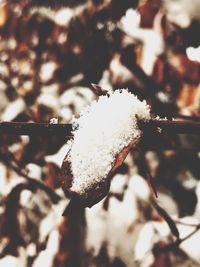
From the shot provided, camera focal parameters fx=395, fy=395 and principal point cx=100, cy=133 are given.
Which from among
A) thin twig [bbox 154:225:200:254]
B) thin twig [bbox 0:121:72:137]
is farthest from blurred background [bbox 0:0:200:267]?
thin twig [bbox 0:121:72:137]

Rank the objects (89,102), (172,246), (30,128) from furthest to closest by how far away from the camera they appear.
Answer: (89,102), (172,246), (30,128)

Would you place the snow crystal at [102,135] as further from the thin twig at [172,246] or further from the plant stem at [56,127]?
the thin twig at [172,246]

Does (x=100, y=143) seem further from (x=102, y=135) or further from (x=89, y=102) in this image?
(x=89, y=102)

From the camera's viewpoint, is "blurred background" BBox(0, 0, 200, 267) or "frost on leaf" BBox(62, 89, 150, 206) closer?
"frost on leaf" BBox(62, 89, 150, 206)

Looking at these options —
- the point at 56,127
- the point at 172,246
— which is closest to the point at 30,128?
the point at 56,127

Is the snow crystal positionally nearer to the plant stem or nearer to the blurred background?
the plant stem

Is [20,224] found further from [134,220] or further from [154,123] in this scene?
[154,123]
